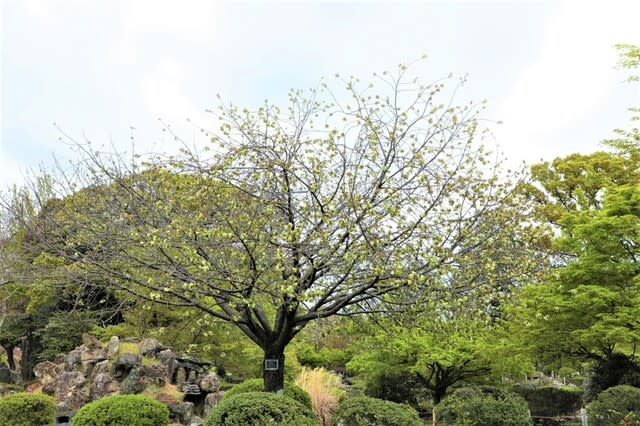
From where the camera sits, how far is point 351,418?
7797 millimetres

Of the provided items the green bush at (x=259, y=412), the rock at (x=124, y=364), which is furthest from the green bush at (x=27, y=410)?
the green bush at (x=259, y=412)

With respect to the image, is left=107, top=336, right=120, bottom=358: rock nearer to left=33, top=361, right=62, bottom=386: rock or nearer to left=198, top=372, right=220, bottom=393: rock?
left=33, top=361, right=62, bottom=386: rock

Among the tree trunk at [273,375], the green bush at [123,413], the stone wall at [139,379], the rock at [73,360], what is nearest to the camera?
the tree trunk at [273,375]

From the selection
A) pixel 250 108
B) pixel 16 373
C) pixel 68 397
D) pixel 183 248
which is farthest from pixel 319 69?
pixel 16 373

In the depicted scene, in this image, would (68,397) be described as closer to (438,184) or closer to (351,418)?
(351,418)

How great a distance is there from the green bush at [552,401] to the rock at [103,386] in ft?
41.7

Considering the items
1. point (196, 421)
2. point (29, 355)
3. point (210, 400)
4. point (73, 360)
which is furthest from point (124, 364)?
point (29, 355)

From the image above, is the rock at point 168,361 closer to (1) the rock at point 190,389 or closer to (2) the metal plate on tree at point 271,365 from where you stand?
(1) the rock at point 190,389

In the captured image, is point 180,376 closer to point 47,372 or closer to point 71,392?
point 71,392

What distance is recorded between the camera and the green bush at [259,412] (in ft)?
23.4

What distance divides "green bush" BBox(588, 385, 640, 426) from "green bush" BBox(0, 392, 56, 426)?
12.3 meters

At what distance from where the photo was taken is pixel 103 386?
1338 cm

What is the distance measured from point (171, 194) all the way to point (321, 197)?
8.26 feet

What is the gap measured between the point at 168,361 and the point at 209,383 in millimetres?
1223
